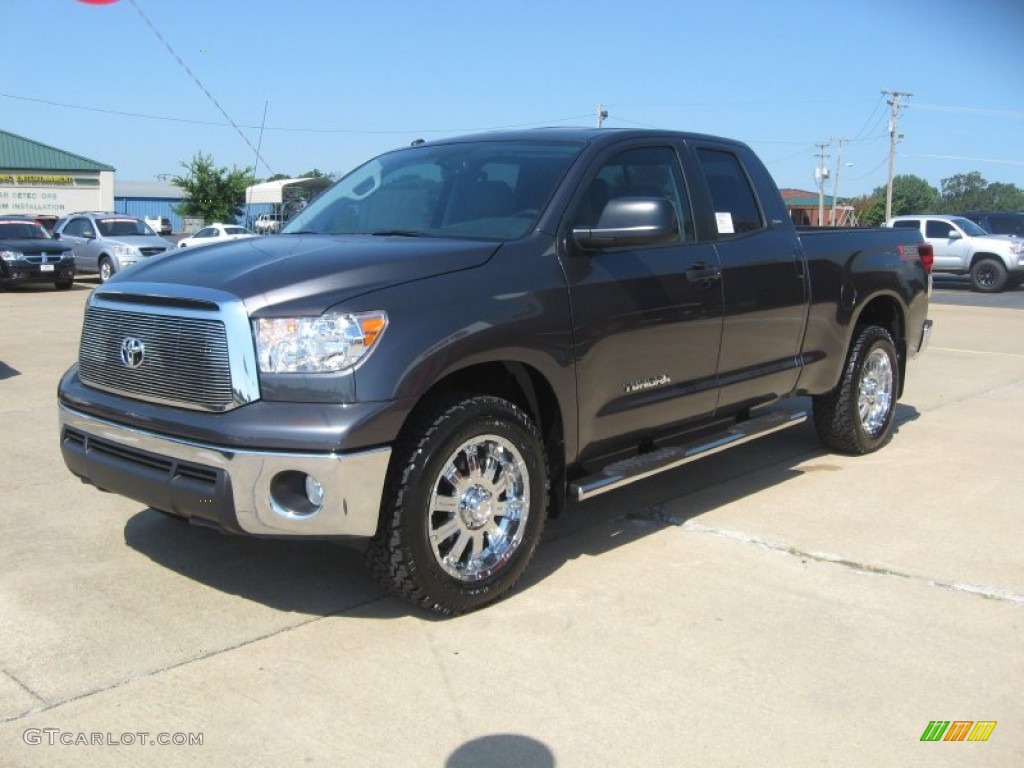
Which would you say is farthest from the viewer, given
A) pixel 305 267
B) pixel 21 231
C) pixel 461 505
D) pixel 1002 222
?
pixel 1002 222

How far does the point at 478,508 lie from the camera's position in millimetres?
3979

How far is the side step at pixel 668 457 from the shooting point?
4467 millimetres

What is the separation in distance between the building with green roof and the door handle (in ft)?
157

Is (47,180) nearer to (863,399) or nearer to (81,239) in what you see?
(81,239)

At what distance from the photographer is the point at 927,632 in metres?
3.93

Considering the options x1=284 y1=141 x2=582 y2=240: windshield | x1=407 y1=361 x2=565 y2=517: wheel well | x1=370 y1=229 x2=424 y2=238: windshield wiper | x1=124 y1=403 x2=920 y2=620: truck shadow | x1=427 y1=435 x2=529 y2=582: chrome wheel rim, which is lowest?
x1=124 y1=403 x2=920 y2=620: truck shadow

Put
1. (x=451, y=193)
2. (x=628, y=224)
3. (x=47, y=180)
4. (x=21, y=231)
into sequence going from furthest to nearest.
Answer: (x=47, y=180) < (x=21, y=231) < (x=451, y=193) < (x=628, y=224)

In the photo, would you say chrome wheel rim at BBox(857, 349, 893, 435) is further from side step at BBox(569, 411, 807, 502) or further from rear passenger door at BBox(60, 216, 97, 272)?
rear passenger door at BBox(60, 216, 97, 272)

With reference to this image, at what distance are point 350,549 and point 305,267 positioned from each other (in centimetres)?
150

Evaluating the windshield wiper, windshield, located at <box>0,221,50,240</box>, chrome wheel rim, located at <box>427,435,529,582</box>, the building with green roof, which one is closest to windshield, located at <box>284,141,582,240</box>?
the windshield wiper

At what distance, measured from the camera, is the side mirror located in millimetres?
4305

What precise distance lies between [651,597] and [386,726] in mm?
1460

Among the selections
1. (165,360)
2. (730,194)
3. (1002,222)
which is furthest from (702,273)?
(1002,222)

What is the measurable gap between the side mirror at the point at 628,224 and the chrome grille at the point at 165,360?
1621mm
